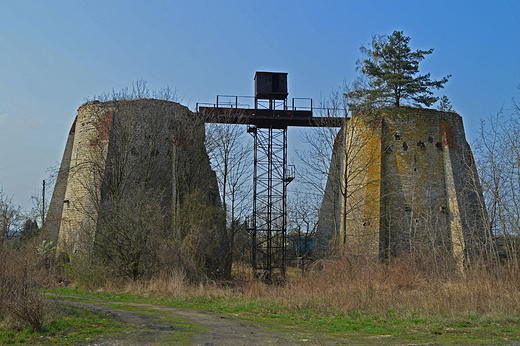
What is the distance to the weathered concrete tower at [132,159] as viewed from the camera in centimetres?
2077

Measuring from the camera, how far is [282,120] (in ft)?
79.2

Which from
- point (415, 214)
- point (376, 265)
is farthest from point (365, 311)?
point (415, 214)

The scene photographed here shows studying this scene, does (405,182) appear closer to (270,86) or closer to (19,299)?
(270,86)

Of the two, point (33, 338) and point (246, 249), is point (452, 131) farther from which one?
point (33, 338)

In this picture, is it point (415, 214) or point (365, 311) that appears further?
point (415, 214)

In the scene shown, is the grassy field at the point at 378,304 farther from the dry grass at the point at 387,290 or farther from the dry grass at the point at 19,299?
the dry grass at the point at 19,299

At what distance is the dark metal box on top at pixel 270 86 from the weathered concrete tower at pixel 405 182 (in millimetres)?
4559

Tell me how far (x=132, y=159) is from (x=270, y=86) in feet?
28.6

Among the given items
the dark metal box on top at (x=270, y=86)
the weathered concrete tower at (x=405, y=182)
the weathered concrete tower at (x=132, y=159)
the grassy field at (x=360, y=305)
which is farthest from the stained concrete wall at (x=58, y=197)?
the weathered concrete tower at (x=405, y=182)

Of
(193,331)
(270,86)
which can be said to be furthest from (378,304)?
(270,86)

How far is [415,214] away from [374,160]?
3273 mm

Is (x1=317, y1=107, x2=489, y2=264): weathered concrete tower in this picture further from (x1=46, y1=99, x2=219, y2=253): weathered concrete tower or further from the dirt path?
the dirt path

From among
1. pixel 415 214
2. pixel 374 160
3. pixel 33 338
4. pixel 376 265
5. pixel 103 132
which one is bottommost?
pixel 33 338

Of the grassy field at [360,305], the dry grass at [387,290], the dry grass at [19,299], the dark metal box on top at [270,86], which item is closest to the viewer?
the dry grass at [19,299]
